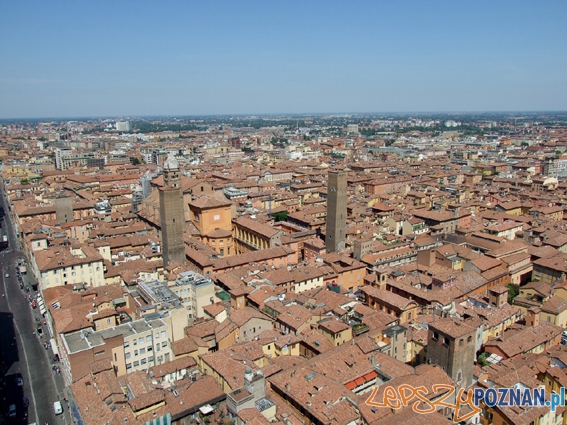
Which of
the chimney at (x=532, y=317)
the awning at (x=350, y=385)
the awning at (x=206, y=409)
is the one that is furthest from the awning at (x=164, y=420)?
the chimney at (x=532, y=317)

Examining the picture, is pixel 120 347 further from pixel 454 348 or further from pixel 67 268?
pixel 454 348

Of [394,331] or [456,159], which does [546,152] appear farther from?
[394,331]

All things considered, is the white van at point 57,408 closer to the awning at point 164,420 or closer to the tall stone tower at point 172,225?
the awning at point 164,420

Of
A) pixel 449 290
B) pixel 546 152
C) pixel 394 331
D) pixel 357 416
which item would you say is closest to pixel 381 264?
pixel 449 290

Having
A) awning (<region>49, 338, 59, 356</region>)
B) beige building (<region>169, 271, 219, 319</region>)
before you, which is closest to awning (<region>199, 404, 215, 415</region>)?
beige building (<region>169, 271, 219, 319</region>)

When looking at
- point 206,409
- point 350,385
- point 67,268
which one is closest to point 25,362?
point 67,268

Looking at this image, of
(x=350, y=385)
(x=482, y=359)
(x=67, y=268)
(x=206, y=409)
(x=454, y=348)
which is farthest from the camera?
(x=67, y=268)
